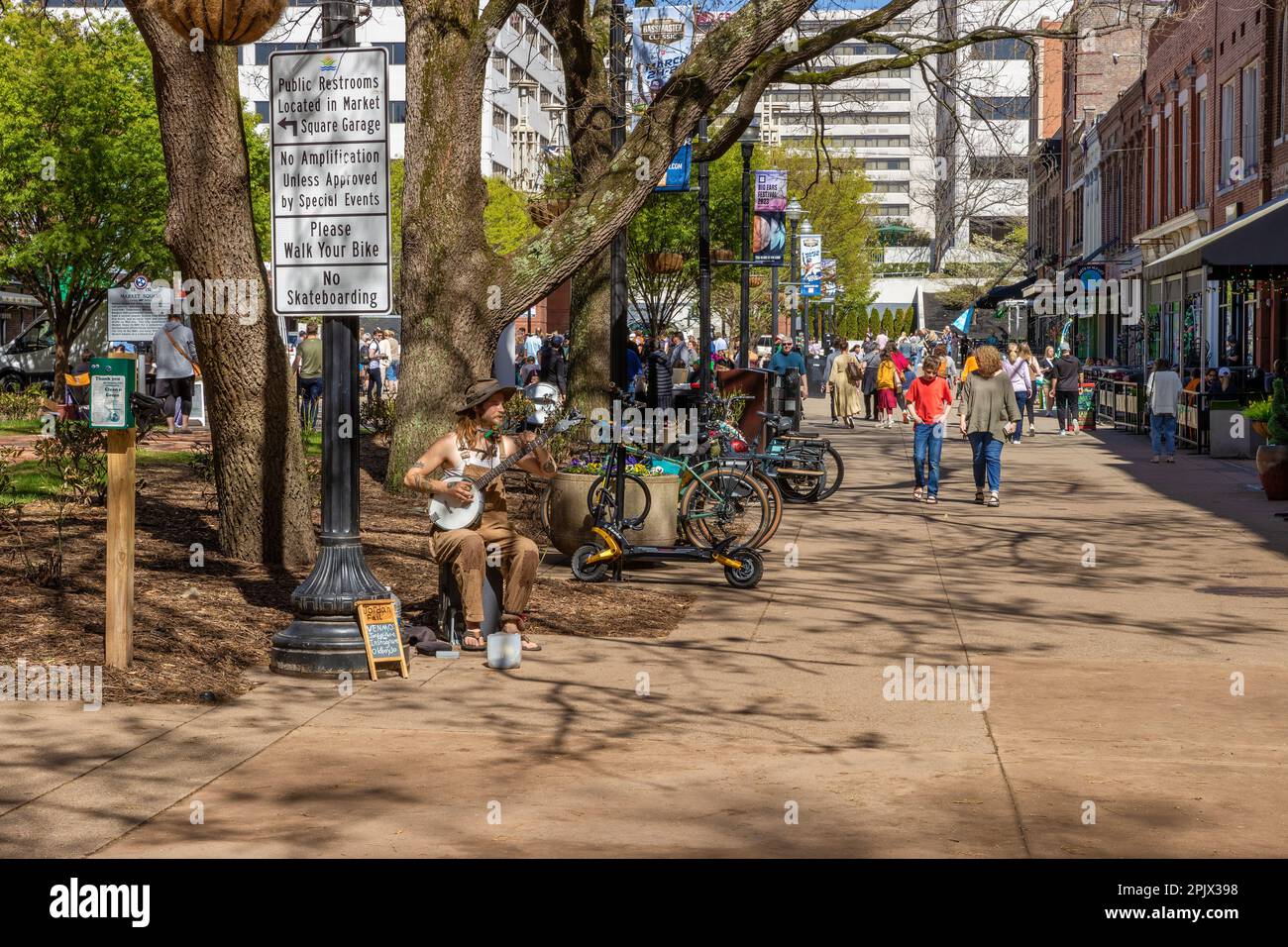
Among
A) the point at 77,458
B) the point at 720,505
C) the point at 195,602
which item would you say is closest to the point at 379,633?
the point at 195,602

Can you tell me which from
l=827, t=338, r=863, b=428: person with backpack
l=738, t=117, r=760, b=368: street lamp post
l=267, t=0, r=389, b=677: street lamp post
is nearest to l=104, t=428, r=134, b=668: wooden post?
l=267, t=0, r=389, b=677: street lamp post

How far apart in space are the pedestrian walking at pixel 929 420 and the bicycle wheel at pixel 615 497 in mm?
6672

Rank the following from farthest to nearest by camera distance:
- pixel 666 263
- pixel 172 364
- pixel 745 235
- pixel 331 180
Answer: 1. pixel 745 235
2. pixel 666 263
3. pixel 172 364
4. pixel 331 180

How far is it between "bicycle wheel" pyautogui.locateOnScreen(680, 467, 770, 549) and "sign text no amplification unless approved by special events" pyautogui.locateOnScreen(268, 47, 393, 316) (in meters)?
4.73

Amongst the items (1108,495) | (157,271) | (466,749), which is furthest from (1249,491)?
(157,271)

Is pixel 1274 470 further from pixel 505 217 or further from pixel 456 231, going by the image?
pixel 505 217

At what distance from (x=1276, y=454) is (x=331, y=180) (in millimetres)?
12489

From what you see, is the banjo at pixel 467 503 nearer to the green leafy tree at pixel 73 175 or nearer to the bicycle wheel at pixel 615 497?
the bicycle wheel at pixel 615 497

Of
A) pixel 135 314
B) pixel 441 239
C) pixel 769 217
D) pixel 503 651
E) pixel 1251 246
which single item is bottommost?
pixel 503 651

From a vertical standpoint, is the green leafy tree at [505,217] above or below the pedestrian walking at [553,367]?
above

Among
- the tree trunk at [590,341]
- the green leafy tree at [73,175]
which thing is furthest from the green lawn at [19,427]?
the green leafy tree at [73,175]

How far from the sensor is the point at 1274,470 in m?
17.8

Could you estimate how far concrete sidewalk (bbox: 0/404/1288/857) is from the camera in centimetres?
561

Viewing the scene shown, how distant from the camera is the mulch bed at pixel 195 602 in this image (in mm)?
8227
